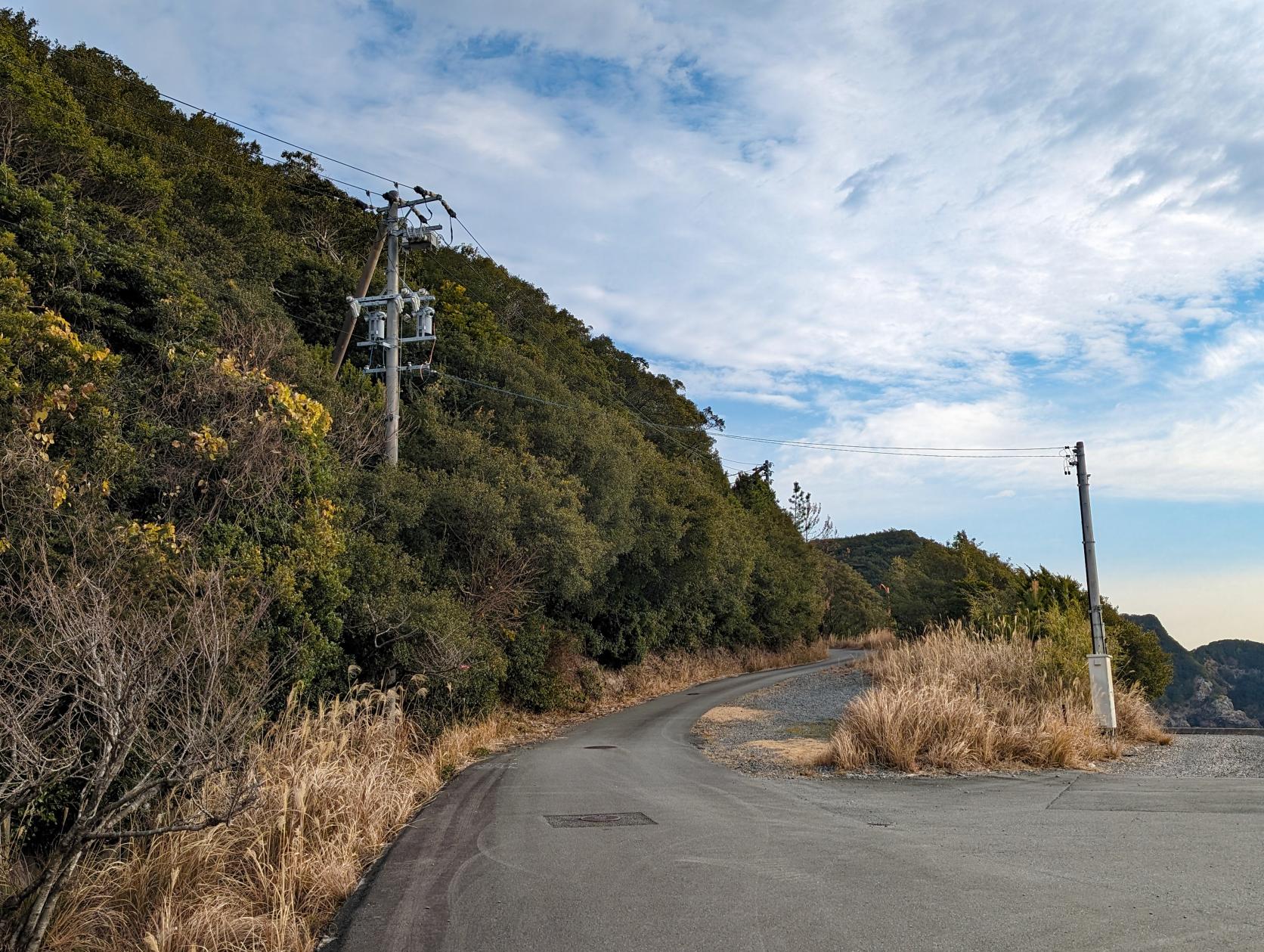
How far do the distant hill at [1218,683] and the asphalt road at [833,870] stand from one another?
17.4m

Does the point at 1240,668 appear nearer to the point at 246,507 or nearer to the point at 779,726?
the point at 779,726

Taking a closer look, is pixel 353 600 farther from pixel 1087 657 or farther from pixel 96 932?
pixel 1087 657

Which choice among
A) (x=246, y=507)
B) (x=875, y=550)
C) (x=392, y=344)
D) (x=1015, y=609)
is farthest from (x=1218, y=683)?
(x=875, y=550)

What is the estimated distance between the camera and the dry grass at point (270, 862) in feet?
16.5

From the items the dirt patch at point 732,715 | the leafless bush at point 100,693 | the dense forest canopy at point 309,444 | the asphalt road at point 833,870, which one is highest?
the dense forest canopy at point 309,444

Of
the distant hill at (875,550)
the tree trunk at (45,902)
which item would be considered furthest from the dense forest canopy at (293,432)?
the distant hill at (875,550)

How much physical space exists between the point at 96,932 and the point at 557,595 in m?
18.2

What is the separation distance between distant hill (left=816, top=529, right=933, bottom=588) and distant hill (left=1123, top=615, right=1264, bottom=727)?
40.0 metres

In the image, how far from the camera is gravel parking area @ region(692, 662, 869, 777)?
42.3 ft

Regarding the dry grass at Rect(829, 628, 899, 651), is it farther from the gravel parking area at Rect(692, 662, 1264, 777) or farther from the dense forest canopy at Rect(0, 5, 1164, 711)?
the gravel parking area at Rect(692, 662, 1264, 777)

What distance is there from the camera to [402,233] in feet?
64.3

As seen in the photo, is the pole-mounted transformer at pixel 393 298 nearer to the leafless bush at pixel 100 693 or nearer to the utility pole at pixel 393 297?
the utility pole at pixel 393 297

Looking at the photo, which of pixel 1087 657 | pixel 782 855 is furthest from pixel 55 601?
pixel 1087 657

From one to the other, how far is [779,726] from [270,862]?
13333 mm
